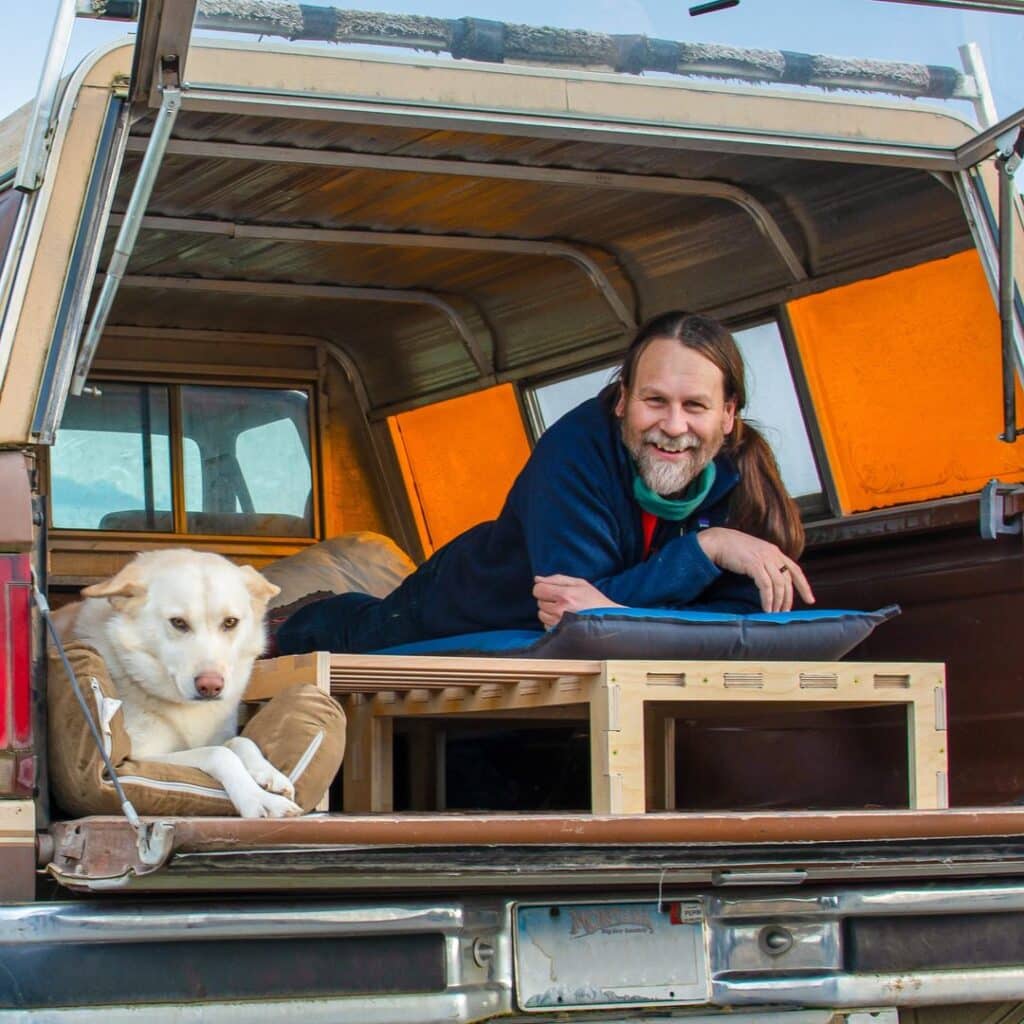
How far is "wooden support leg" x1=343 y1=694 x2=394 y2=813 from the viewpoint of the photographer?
5.02 m

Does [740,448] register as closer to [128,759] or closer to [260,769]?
[260,769]

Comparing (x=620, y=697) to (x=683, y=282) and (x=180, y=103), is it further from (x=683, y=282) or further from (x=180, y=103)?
(x=683, y=282)

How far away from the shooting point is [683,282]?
20.0 ft

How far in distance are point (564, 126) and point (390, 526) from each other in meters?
3.08

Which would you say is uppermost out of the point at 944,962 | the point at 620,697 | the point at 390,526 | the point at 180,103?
the point at 180,103

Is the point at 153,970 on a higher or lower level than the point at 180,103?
lower

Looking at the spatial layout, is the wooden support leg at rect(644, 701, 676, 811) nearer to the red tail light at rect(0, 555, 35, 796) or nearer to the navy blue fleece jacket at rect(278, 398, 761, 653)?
the navy blue fleece jacket at rect(278, 398, 761, 653)

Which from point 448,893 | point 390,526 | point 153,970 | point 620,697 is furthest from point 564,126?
point 390,526

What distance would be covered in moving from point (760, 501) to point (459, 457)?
7.32 feet

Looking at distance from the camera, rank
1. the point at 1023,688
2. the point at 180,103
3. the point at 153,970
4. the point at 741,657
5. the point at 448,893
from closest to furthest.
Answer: the point at 153,970 < the point at 448,893 < the point at 180,103 < the point at 741,657 < the point at 1023,688

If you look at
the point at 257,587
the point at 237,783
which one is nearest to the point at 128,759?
the point at 237,783

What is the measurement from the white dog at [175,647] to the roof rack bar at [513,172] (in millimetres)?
1291

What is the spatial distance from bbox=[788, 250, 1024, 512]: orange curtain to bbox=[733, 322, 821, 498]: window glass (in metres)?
0.11

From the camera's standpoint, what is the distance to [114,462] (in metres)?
6.64
